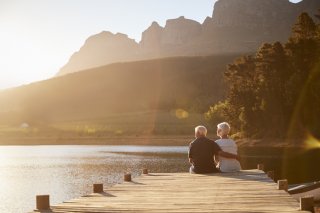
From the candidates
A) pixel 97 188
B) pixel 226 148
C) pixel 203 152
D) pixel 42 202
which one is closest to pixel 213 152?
pixel 203 152

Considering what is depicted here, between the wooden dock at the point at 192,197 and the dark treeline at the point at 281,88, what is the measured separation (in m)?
74.2

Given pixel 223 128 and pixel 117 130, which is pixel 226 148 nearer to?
pixel 223 128

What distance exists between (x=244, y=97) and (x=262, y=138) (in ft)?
29.5

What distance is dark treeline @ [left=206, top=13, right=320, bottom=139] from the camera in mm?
88625

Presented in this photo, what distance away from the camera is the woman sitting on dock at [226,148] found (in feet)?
57.6

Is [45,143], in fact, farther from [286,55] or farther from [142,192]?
[142,192]

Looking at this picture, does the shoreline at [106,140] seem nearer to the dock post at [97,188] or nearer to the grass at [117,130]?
the grass at [117,130]

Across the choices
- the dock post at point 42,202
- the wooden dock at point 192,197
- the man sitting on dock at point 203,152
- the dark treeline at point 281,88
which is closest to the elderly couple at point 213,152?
the man sitting on dock at point 203,152

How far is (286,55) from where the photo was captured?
93875mm

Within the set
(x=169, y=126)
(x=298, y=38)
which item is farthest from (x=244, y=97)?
(x=169, y=126)

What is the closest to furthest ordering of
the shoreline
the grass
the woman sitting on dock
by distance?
the woman sitting on dock, the shoreline, the grass

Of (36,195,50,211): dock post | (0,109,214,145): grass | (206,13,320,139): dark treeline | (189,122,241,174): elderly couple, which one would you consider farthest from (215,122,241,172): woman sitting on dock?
(0,109,214,145): grass

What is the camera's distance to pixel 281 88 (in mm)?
94938

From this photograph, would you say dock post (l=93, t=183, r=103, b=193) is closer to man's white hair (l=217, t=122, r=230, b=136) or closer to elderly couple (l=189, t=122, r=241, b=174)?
elderly couple (l=189, t=122, r=241, b=174)
